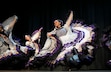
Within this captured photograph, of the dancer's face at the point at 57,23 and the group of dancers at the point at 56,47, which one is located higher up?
the dancer's face at the point at 57,23

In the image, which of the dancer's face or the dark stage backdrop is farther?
the dancer's face

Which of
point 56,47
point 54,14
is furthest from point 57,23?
point 56,47

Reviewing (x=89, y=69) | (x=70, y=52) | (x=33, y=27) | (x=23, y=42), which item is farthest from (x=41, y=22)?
(x=89, y=69)

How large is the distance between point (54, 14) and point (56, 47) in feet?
2.03

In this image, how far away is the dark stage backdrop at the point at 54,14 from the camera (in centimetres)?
432

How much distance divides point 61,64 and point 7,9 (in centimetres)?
145

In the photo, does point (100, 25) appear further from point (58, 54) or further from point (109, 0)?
point (58, 54)

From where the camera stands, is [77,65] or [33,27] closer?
[77,65]

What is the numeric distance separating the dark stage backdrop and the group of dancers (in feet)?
0.30

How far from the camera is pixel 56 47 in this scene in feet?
14.3

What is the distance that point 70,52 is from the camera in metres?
4.29

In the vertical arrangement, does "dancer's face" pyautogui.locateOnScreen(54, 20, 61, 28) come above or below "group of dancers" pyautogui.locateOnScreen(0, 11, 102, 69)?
above

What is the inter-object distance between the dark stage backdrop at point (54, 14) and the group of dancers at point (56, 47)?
0.09 meters

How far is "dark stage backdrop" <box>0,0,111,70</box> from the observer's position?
14.2 feet
